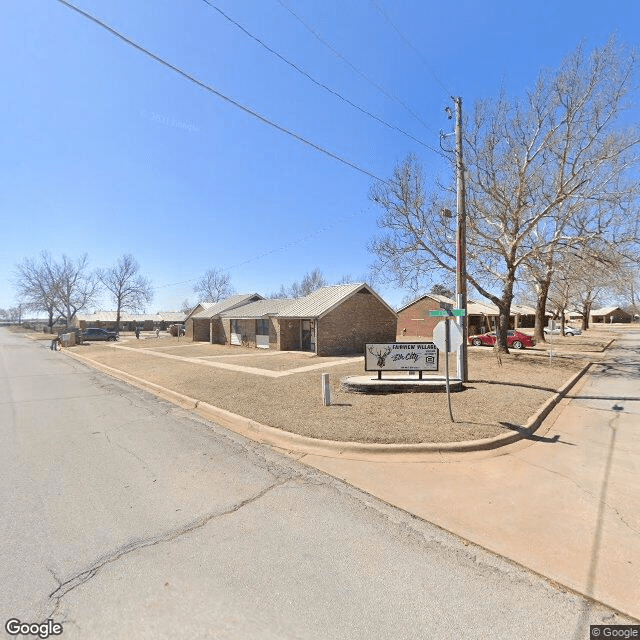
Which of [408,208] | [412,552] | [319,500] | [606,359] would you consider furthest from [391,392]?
[606,359]

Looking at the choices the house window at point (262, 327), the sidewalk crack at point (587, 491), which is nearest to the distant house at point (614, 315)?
A: the house window at point (262, 327)

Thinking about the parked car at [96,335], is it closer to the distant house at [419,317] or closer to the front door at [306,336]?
the front door at [306,336]

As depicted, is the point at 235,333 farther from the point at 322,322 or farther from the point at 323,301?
the point at 322,322

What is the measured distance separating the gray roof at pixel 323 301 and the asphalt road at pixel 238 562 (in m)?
15.6

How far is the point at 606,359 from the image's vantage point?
1819 cm

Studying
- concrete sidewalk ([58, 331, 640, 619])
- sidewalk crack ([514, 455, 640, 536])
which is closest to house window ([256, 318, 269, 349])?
concrete sidewalk ([58, 331, 640, 619])

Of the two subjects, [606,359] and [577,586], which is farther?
[606,359]

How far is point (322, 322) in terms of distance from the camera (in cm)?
2028

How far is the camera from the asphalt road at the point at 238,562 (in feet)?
8.00

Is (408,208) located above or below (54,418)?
above

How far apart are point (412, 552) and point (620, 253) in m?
16.8

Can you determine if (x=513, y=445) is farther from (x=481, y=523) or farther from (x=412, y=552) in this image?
(x=412, y=552)

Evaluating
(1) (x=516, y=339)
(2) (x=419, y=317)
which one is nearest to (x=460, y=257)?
(1) (x=516, y=339)

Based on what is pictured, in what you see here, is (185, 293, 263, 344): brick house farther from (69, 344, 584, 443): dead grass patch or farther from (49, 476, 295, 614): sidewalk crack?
(49, 476, 295, 614): sidewalk crack
